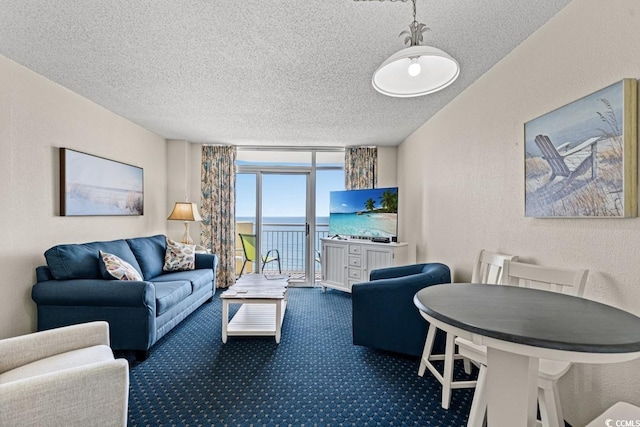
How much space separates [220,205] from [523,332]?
Result: 16.0 ft

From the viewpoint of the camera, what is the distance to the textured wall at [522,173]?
1.48 metres

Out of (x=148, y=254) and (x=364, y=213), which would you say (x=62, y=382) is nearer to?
(x=148, y=254)

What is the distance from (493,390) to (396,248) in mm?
3043

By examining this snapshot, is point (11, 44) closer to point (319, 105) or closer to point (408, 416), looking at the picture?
point (319, 105)

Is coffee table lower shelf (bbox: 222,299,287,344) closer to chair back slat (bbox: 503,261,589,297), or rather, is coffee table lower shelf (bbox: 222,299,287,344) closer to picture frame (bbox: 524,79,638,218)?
chair back slat (bbox: 503,261,589,297)

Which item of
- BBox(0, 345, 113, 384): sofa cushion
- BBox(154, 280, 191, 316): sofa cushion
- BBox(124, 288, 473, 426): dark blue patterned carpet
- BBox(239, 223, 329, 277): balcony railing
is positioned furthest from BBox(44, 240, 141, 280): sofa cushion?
BBox(239, 223, 329, 277): balcony railing

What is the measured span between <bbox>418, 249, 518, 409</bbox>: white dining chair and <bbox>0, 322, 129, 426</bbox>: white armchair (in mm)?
1842

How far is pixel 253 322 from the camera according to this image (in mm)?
3252

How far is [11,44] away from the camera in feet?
7.26

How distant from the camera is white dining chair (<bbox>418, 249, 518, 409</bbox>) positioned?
2.00 m

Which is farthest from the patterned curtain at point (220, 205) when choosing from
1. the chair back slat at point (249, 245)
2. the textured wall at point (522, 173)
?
the textured wall at point (522, 173)

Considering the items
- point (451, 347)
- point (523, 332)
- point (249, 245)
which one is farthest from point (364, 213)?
point (523, 332)

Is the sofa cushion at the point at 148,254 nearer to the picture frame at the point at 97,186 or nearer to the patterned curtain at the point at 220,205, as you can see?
the picture frame at the point at 97,186

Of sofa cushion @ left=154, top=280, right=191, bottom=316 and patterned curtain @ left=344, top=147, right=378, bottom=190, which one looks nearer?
sofa cushion @ left=154, top=280, right=191, bottom=316
